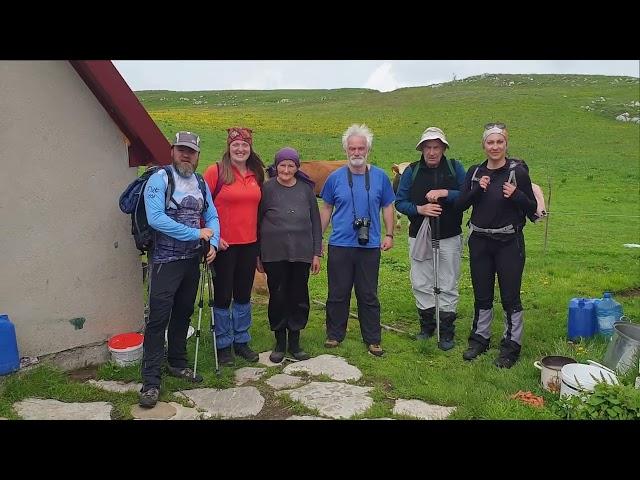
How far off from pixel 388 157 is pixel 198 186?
22.1 metres

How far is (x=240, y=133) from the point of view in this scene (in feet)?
18.6

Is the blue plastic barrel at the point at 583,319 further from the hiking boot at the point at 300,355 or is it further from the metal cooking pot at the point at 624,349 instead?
the hiking boot at the point at 300,355

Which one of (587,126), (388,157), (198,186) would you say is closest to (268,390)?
(198,186)

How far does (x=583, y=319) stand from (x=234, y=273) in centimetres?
396

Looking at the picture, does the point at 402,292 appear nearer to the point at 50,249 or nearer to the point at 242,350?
the point at 242,350

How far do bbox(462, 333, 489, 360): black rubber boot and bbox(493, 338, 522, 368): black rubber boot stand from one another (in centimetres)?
27

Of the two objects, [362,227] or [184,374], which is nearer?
[184,374]

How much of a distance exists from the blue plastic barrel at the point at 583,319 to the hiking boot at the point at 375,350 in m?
2.22

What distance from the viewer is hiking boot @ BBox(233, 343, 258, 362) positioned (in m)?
6.24

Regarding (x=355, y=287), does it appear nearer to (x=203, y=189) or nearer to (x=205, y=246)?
(x=205, y=246)

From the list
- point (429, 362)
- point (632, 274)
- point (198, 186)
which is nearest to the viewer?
point (198, 186)

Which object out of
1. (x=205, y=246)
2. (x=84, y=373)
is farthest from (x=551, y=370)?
(x=84, y=373)

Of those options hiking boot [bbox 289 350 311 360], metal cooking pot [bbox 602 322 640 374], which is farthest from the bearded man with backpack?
metal cooking pot [bbox 602 322 640 374]

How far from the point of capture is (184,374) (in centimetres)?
570
